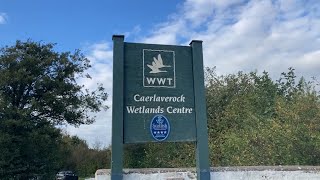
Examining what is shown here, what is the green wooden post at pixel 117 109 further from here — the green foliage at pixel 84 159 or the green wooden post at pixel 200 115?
the green foliage at pixel 84 159

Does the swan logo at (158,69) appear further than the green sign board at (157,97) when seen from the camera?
Yes

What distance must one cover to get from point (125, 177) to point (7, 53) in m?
20.2

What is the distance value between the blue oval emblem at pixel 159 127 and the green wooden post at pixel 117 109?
0.74 metres

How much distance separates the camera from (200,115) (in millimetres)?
9234

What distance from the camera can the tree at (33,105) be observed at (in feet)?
80.9

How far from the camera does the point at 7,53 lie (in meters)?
26.0

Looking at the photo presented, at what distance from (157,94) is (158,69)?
58cm

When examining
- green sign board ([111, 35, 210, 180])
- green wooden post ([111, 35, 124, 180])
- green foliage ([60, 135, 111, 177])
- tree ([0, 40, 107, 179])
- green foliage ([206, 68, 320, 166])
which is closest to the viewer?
green wooden post ([111, 35, 124, 180])

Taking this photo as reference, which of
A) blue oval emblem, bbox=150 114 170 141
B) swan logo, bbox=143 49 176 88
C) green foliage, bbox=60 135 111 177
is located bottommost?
green foliage, bbox=60 135 111 177

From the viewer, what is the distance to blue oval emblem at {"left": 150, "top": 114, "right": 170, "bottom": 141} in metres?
8.85

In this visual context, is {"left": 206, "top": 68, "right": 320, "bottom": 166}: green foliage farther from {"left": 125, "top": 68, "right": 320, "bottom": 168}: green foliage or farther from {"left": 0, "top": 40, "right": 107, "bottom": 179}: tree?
{"left": 0, "top": 40, "right": 107, "bottom": 179}: tree

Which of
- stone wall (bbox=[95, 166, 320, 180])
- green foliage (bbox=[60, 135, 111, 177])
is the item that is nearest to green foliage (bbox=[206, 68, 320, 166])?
stone wall (bbox=[95, 166, 320, 180])

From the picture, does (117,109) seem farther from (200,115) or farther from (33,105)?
(33,105)

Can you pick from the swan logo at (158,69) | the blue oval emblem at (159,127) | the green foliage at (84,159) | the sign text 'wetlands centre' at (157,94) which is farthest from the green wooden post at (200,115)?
the green foliage at (84,159)
